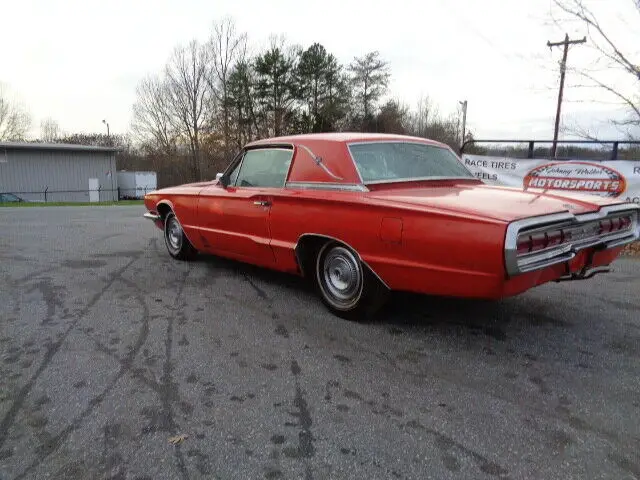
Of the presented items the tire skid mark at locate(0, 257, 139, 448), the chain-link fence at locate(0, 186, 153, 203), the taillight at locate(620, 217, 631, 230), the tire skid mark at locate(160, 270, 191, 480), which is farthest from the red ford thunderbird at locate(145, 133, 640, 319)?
the chain-link fence at locate(0, 186, 153, 203)

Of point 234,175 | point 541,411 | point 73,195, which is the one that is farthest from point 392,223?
point 73,195

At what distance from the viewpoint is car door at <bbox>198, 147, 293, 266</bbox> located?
4.47 m

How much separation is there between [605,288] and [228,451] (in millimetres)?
4425

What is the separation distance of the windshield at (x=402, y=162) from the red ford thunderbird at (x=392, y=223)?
13 mm

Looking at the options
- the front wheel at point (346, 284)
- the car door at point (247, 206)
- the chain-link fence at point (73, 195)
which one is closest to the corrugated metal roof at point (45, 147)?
the chain-link fence at point (73, 195)

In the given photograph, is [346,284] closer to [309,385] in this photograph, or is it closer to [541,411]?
[309,385]

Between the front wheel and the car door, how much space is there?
24.6 inches

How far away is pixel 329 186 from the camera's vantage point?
3910 millimetres

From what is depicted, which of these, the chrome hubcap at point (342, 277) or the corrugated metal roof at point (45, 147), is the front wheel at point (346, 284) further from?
the corrugated metal roof at point (45, 147)

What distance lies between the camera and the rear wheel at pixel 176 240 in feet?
19.9

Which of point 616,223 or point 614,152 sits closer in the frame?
point 616,223

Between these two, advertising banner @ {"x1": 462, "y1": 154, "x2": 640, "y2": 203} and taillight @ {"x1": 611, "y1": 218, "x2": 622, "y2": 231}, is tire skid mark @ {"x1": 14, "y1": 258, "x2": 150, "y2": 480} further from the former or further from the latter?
advertising banner @ {"x1": 462, "y1": 154, "x2": 640, "y2": 203}

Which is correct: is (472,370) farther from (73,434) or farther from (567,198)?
(73,434)

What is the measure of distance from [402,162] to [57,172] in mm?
37303
